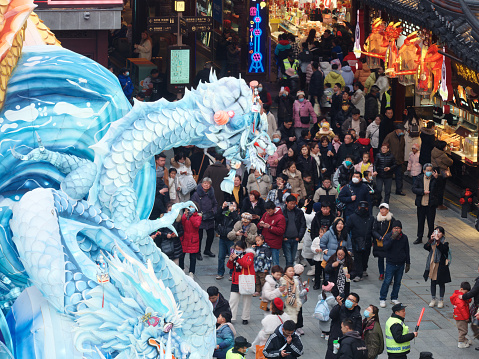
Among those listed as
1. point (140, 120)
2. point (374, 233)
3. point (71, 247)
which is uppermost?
point (140, 120)

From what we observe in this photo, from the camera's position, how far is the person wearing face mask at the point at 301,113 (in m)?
22.4

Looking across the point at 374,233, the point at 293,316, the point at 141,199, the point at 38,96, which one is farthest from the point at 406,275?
the point at 38,96

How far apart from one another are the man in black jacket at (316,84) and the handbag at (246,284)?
11.0 metres

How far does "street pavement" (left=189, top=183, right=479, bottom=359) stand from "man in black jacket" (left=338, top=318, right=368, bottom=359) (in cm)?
179

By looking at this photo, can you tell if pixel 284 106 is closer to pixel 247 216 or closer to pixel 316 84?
pixel 316 84

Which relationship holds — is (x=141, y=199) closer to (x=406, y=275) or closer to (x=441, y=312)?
(x=441, y=312)

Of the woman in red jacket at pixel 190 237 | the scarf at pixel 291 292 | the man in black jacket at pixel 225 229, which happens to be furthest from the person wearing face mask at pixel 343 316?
the woman in red jacket at pixel 190 237

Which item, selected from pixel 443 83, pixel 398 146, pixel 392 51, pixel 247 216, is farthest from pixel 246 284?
pixel 392 51

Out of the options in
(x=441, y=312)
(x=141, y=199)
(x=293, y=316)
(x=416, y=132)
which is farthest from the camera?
(x=416, y=132)

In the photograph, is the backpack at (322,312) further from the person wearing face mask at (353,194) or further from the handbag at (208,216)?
the person wearing face mask at (353,194)

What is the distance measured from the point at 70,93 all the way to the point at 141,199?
3.92ft

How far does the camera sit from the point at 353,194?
17531 mm

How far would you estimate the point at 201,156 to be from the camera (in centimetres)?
1953

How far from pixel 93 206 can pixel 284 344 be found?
200 inches
